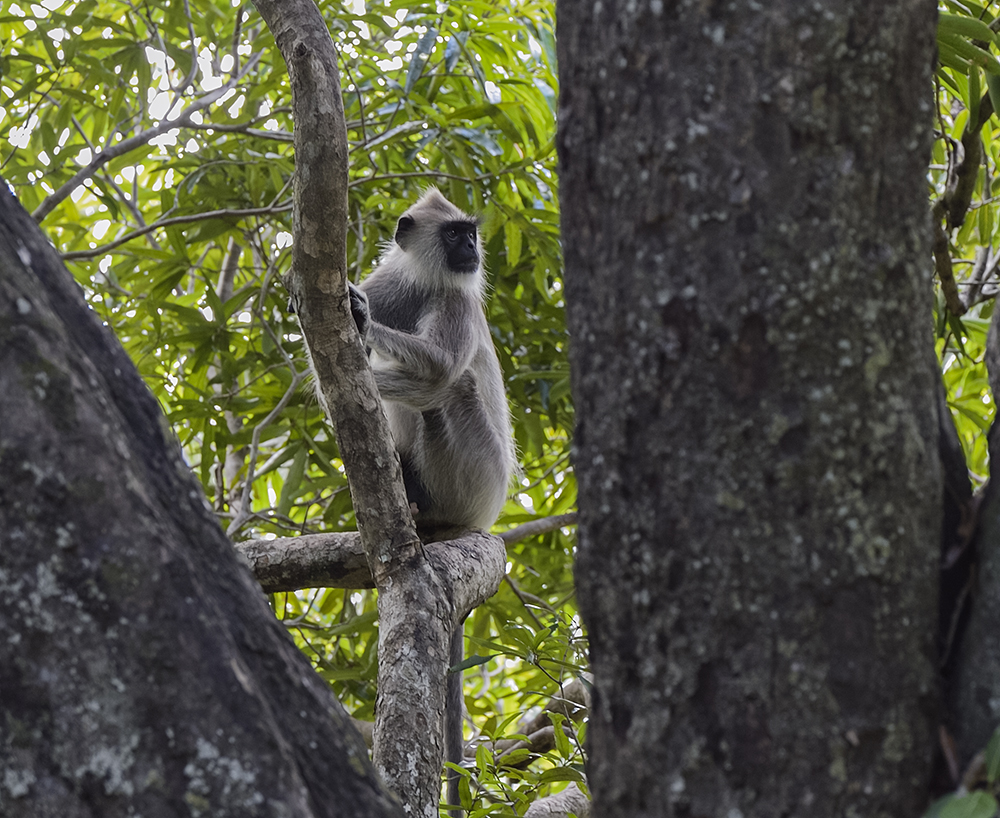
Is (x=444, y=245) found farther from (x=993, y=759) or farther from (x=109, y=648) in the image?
(x=993, y=759)

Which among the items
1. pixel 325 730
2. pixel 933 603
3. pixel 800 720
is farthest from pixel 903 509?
pixel 325 730

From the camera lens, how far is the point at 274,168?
12.4 feet

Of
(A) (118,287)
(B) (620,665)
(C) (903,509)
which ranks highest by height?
(A) (118,287)

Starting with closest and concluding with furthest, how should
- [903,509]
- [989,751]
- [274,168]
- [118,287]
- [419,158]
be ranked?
1. [989,751]
2. [903,509]
3. [274,168]
4. [118,287]
5. [419,158]

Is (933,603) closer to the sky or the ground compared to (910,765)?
closer to the sky

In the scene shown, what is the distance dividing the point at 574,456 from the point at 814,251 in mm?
305

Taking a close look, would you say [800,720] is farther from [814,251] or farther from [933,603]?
[814,251]

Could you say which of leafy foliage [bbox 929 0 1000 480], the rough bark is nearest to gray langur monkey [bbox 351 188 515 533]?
the rough bark

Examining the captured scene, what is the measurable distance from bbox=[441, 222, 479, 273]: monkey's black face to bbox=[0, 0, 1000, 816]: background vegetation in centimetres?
16

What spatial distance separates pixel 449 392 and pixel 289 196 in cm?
102

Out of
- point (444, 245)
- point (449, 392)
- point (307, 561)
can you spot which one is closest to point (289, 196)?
point (444, 245)

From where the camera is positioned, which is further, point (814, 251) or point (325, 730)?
point (325, 730)

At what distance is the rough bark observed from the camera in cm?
213

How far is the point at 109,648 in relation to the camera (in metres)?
0.90
